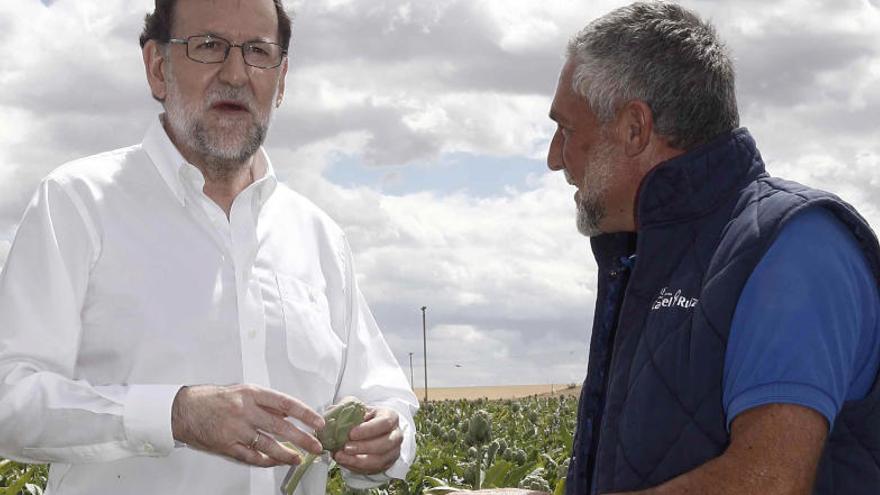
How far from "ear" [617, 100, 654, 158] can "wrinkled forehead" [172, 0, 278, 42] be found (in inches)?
65.5

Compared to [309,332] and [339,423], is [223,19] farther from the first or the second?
[339,423]

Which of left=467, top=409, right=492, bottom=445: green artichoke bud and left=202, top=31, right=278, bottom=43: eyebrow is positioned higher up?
left=202, top=31, right=278, bottom=43: eyebrow

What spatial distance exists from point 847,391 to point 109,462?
2284 mm

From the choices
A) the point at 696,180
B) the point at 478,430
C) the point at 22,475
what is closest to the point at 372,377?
the point at 696,180

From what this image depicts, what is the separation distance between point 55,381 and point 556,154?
64.1 inches

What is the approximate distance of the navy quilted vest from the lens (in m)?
2.74

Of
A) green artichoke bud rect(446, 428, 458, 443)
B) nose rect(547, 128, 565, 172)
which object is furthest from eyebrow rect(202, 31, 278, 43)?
green artichoke bud rect(446, 428, 458, 443)

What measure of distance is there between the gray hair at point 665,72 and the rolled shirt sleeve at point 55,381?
5.03 feet

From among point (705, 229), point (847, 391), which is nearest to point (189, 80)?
point (705, 229)

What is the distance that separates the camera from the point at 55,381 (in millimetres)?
3590

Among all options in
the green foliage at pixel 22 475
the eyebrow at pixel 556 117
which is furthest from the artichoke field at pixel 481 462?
the green foliage at pixel 22 475

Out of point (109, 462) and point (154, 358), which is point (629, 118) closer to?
point (154, 358)

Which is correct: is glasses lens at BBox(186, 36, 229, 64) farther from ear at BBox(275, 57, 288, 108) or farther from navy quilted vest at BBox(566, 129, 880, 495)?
navy quilted vest at BBox(566, 129, 880, 495)

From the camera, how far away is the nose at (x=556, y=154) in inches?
134
